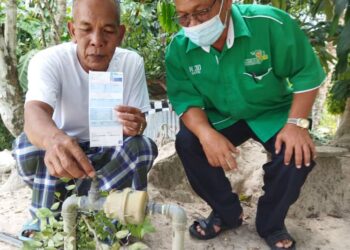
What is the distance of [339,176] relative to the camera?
7.29 ft

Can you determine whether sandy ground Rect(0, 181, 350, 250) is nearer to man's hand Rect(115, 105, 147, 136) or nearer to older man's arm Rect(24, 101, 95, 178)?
man's hand Rect(115, 105, 147, 136)

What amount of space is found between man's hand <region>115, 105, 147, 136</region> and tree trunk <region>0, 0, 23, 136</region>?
1.17m

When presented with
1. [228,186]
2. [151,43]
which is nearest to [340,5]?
[228,186]

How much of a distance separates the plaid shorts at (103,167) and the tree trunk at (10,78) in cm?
85

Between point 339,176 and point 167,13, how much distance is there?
5.75 ft

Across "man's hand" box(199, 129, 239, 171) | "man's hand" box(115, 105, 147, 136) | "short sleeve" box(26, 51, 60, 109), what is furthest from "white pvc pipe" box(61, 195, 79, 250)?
"man's hand" box(199, 129, 239, 171)

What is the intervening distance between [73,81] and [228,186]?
0.82 meters

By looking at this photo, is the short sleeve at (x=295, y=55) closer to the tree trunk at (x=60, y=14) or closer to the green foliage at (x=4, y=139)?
the tree trunk at (x=60, y=14)

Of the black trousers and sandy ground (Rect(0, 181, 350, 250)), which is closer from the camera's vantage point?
the black trousers

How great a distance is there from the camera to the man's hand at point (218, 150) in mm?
1557

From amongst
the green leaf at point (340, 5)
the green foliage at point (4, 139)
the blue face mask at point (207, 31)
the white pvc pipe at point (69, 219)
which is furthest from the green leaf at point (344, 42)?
the green foliage at point (4, 139)

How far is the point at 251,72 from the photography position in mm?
1651

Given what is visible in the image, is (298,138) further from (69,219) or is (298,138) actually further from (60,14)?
(60,14)

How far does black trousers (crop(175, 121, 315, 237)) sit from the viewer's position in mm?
1634
